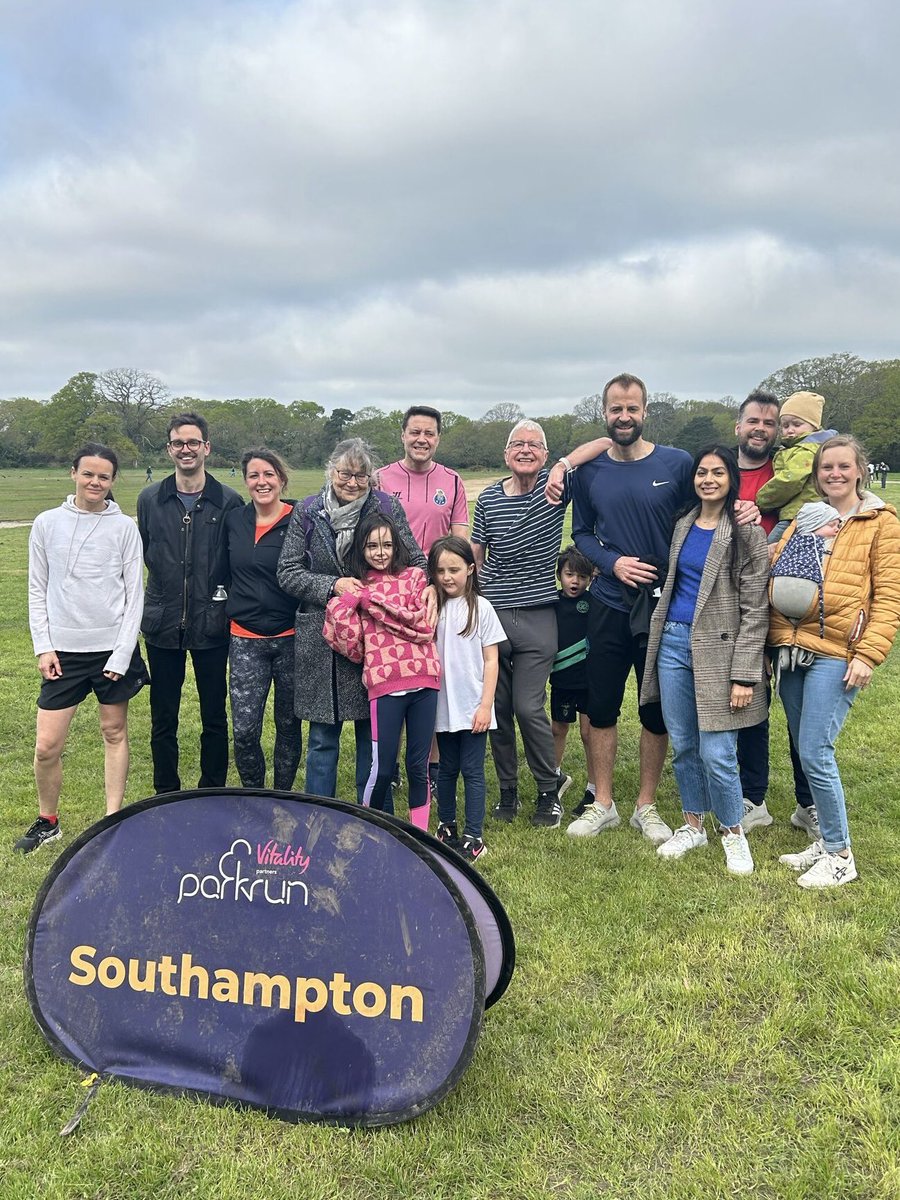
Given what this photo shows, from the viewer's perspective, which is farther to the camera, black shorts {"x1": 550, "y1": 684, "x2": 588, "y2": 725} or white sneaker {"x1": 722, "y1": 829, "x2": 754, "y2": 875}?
black shorts {"x1": 550, "y1": 684, "x2": 588, "y2": 725}

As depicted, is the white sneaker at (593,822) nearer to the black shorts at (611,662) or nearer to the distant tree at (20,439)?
the black shorts at (611,662)

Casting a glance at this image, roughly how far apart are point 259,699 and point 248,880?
1915mm

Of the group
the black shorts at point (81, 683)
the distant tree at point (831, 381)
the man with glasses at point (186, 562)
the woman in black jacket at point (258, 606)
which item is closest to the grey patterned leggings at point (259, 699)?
the woman in black jacket at point (258, 606)

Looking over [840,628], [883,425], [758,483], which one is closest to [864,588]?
[840,628]

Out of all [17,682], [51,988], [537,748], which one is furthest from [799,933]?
[17,682]

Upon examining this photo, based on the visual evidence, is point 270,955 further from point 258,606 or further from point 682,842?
point 682,842

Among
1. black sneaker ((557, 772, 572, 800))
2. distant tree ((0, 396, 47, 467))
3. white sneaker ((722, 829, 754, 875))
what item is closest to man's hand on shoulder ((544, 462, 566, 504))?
black sneaker ((557, 772, 572, 800))

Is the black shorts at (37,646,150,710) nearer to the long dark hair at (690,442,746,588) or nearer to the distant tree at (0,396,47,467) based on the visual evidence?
the long dark hair at (690,442,746,588)

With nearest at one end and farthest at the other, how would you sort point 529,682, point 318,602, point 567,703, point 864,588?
point 864,588 → point 318,602 → point 529,682 → point 567,703

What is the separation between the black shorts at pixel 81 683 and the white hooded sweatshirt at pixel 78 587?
64 millimetres

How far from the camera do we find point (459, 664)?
445cm

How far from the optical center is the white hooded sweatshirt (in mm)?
4398

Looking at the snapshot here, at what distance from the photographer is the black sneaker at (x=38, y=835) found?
4.57 meters

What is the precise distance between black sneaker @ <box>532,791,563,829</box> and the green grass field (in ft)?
1.68
